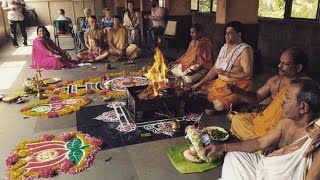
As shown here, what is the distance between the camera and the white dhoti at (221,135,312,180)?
2.02 meters

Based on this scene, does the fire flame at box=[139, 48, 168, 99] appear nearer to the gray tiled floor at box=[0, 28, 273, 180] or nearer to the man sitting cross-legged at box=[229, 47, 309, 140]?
the gray tiled floor at box=[0, 28, 273, 180]

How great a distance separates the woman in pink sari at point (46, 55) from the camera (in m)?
7.63

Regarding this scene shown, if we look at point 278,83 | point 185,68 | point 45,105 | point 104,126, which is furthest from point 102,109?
point 278,83

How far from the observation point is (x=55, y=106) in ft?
17.1

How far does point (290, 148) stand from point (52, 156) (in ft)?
9.00

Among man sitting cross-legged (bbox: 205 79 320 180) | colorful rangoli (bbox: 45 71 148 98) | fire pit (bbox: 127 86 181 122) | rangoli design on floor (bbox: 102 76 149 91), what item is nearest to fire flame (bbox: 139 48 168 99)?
fire pit (bbox: 127 86 181 122)

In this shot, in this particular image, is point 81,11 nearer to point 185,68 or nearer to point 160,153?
point 185,68

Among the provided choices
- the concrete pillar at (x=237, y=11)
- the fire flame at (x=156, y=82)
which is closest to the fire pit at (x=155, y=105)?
the fire flame at (x=156, y=82)

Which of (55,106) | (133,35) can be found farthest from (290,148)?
(133,35)

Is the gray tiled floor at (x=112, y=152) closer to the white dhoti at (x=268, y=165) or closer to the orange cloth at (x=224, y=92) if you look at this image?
the orange cloth at (x=224, y=92)

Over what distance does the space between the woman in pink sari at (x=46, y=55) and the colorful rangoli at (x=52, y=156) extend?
422 centimetres

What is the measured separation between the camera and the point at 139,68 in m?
7.89

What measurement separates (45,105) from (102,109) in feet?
3.57

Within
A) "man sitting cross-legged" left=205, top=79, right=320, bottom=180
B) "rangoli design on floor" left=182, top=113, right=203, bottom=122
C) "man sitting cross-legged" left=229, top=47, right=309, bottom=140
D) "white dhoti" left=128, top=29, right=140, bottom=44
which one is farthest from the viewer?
"white dhoti" left=128, top=29, right=140, bottom=44
